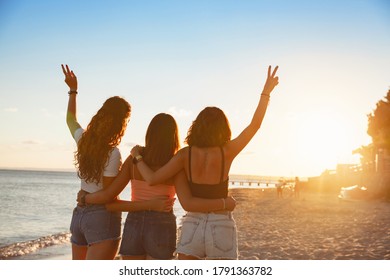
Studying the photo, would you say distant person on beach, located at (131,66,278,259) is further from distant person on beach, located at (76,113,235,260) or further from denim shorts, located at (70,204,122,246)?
denim shorts, located at (70,204,122,246)

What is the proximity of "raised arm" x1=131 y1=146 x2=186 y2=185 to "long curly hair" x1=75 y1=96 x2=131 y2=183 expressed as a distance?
1.19 feet

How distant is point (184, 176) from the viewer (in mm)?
3920

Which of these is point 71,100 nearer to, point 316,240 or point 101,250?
point 101,250

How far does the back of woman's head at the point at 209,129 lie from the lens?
12.5ft

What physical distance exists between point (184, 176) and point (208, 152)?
322 millimetres

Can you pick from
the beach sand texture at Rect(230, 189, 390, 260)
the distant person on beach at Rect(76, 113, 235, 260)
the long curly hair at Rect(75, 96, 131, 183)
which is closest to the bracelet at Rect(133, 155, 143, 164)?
the distant person on beach at Rect(76, 113, 235, 260)

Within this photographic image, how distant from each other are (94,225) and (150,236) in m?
0.50

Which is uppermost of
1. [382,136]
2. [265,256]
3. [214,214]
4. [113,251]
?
[382,136]

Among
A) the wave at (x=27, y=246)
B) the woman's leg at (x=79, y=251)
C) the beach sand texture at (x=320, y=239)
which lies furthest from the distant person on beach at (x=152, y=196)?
the wave at (x=27, y=246)

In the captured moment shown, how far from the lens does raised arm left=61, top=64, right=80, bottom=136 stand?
4438 mm

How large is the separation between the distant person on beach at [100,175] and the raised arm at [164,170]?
8.8 inches

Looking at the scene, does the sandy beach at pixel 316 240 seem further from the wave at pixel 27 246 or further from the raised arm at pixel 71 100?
the raised arm at pixel 71 100

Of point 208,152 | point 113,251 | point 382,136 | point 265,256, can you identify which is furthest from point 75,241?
point 382,136

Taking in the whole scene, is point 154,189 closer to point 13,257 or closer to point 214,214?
point 214,214
